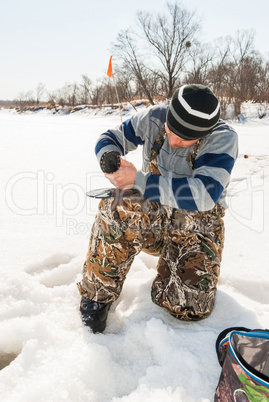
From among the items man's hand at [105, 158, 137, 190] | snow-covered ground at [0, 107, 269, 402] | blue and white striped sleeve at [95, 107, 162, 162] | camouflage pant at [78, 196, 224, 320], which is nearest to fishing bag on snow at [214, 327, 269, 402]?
snow-covered ground at [0, 107, 269, 402]

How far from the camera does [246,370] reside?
0.69 metres

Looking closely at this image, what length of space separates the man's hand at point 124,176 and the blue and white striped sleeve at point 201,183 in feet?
0.09

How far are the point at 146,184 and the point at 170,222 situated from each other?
0.24 m

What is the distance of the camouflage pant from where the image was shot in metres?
1.08

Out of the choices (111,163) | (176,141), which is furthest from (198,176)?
(111,163)

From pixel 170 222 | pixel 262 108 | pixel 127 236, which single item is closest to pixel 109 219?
pixel 127 236

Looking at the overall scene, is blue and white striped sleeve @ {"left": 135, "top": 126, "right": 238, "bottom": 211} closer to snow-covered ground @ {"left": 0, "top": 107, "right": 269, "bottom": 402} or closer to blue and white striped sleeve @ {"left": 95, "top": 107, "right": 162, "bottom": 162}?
blue and white striped sleeve @ {"left": 95, "top": 107, "right": 162, "bottom": 162}

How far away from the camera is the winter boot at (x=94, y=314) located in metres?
1.06

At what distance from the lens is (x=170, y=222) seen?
1193 millimetres

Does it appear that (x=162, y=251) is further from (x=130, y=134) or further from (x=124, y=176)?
(x=130, y=134)

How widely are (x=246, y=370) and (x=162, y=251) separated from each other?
2.01ft

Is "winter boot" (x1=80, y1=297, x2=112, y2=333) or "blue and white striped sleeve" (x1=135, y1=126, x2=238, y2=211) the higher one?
"blue and white striped sleeve" (x1=135, y1=126, x2=238, y2=211)

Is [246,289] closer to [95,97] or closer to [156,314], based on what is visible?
[156,314]

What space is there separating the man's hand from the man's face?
0.21 meters
